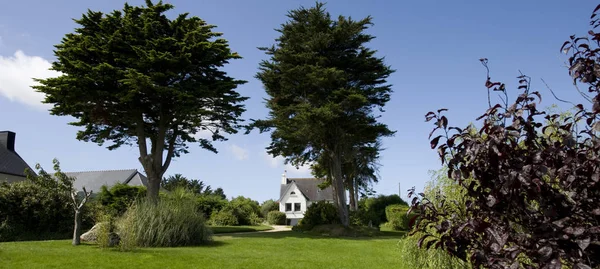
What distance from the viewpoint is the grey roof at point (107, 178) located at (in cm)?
3516

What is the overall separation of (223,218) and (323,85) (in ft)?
45.7

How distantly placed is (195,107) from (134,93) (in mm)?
2947

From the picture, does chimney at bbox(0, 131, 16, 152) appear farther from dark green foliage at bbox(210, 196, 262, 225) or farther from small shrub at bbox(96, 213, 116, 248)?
small shrub at bbox(96, 213, 116, 248)

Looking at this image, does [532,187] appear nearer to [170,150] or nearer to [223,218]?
[170,150]

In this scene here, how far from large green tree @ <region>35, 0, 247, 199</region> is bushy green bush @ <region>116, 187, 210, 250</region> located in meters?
7.04

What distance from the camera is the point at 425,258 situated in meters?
8.19

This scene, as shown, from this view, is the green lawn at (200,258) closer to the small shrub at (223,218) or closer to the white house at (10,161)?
the small shrub at (223,218)

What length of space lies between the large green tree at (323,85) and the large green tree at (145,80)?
8.41 ft

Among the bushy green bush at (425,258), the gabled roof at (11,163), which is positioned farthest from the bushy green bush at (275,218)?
the bushy green bush at (425,258)

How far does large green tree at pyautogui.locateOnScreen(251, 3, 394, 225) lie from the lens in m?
22.4

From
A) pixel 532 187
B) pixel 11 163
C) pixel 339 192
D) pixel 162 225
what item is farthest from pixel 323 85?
pixel 11 163

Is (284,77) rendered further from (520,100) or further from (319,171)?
(520,100)

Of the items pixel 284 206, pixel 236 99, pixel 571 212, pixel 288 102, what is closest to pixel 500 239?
pixel 571 212

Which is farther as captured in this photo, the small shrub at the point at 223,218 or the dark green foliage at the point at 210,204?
the dark green foliage at the point at 210,204
